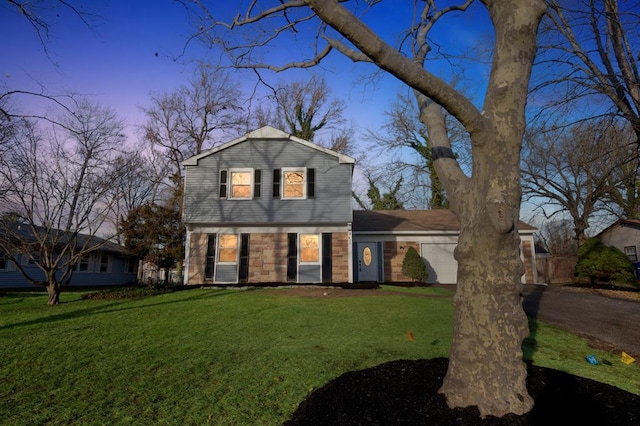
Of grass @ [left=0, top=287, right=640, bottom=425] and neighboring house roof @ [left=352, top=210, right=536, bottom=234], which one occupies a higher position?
neighboring house roof @ [left=352, top=210, right=536, bottom=234]

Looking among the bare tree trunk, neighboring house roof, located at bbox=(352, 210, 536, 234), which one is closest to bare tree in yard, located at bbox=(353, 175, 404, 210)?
neighboring house roof, located at bbox=(352, 210, 536, 234)

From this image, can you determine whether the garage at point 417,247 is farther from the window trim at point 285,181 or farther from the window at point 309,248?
the window trim at point 285,181

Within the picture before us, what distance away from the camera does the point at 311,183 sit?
51.9 ft

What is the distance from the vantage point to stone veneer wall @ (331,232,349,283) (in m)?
15.4

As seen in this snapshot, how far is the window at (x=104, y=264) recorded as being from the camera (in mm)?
25847

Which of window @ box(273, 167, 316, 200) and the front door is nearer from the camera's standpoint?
window @ box(273, 167, 316, 200)

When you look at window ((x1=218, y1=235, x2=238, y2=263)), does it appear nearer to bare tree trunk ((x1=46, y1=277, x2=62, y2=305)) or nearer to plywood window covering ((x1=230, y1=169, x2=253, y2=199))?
plywood window covering ((x1=230, y1=169, x2=253, y2=199))

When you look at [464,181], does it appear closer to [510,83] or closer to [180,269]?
[510,83]

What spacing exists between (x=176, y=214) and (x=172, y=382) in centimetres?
1770

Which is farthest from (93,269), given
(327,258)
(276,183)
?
(327,258)

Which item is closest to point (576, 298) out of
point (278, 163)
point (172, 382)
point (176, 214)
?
point (278, 163)

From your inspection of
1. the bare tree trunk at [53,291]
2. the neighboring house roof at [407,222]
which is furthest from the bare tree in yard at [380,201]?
the bare tree trunk at [53,291]

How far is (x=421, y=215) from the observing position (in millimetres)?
21141

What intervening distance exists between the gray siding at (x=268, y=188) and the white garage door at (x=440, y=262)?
5.36m
